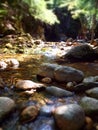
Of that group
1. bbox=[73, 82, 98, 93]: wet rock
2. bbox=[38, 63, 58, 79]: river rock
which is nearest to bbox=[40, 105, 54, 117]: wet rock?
bbox=[73, 82, 98, 93]: wet rock

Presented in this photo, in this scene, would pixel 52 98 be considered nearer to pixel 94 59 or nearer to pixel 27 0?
pixel 94 59

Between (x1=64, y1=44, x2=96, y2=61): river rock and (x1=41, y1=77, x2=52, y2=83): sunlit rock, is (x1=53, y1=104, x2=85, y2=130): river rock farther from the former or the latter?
(x1=64, y1=44, x2=96, y2=61): river rock

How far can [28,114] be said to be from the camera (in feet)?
12.2

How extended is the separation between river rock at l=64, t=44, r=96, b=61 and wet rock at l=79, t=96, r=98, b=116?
176 inches

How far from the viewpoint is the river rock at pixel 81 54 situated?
339 inches

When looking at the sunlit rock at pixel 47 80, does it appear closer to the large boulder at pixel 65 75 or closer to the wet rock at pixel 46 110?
the large boulder at pixel 65 75

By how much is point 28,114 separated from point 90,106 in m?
1.04

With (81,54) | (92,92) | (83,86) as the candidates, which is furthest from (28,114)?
(81,54)


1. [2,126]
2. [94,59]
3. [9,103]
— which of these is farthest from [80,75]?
[94,59]

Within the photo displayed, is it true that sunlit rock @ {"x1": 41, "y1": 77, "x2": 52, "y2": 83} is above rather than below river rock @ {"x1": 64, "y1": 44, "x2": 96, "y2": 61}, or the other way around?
above

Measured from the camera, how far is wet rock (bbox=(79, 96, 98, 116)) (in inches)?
154

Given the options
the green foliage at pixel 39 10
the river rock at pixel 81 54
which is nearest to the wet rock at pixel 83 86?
the river rock at pixel 81 54

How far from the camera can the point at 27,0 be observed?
15867 millimetres

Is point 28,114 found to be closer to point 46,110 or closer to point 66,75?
point 46,110
